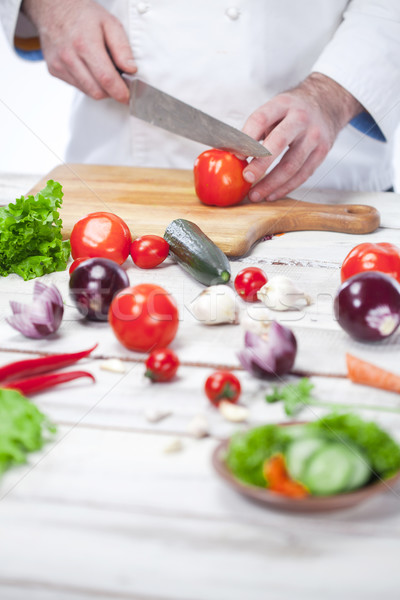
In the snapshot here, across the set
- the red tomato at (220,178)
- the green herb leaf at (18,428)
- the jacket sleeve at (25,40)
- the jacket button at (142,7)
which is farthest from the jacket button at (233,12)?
the green herb leaf at (18,428)

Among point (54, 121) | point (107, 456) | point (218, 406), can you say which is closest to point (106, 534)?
point (107, 456)

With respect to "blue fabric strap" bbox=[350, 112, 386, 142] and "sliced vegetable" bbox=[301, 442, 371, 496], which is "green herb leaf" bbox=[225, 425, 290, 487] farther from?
"blue fabric strap" bbox=[350, 112, 386, 142]

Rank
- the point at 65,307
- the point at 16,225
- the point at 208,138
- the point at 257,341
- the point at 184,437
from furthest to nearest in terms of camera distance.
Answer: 1. the point at 208,138
2. the point at 16,225
3. the point at 65,307
4. the point at 257,341
5. the point at 184,437

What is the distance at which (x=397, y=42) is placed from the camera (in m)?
2.39

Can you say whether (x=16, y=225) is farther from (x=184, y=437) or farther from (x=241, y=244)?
(x=184, y=437)

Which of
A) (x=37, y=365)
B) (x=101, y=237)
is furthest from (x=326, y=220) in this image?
(x=37, y=365)

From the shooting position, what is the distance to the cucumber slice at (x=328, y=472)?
3.00ft

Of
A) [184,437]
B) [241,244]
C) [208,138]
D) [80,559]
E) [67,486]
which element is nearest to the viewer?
[80,559]

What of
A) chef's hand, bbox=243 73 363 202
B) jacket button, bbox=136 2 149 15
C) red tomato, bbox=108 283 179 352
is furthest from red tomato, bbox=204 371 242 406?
jacket button, bbox=136 2 149 15

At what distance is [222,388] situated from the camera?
1.21 m

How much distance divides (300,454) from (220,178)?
4.61 feet

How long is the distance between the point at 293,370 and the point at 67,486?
539 mm

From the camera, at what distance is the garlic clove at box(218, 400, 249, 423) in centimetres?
118

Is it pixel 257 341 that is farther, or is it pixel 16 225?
pixel 16 225
